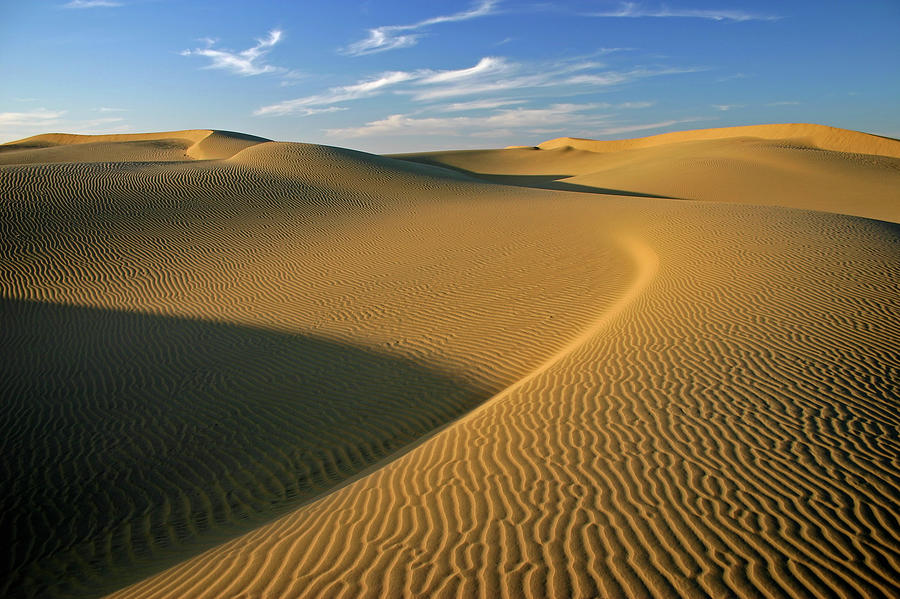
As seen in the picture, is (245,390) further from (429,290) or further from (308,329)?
(429,290)

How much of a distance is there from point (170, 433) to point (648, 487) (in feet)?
21.1

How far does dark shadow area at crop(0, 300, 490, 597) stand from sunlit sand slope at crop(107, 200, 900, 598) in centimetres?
121

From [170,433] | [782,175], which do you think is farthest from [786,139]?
[170,433]

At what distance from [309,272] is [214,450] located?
8.60 metres

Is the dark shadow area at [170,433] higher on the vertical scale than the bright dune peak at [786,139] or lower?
lower

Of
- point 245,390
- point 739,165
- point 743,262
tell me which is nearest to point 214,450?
point 245,390

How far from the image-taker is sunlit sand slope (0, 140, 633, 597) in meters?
6.36

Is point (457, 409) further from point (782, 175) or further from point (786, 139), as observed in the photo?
point (786, 139)

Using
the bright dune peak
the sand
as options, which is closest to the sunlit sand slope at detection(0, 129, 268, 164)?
the sand

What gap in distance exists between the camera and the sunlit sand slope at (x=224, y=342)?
636 cm

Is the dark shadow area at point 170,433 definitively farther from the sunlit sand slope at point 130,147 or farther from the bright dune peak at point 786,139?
the bright dune peak at point 786,139

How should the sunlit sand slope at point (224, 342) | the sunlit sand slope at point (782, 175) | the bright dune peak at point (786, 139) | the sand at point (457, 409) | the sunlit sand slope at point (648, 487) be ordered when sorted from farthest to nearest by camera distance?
1. the bright dune peak at point (786, 139)
2. the sunlit sand slope at point (782, 175)
3. the sunlit sand slope at point (224, 342)
4. the sand at point (457, 409)
5. the sunlit sand slope at point (648, 487)

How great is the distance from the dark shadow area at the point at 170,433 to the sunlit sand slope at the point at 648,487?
1.21 meters

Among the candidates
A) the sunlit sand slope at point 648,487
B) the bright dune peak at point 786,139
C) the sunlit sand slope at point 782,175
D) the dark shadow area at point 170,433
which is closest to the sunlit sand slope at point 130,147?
the sunlit sand slope at point 782,175
